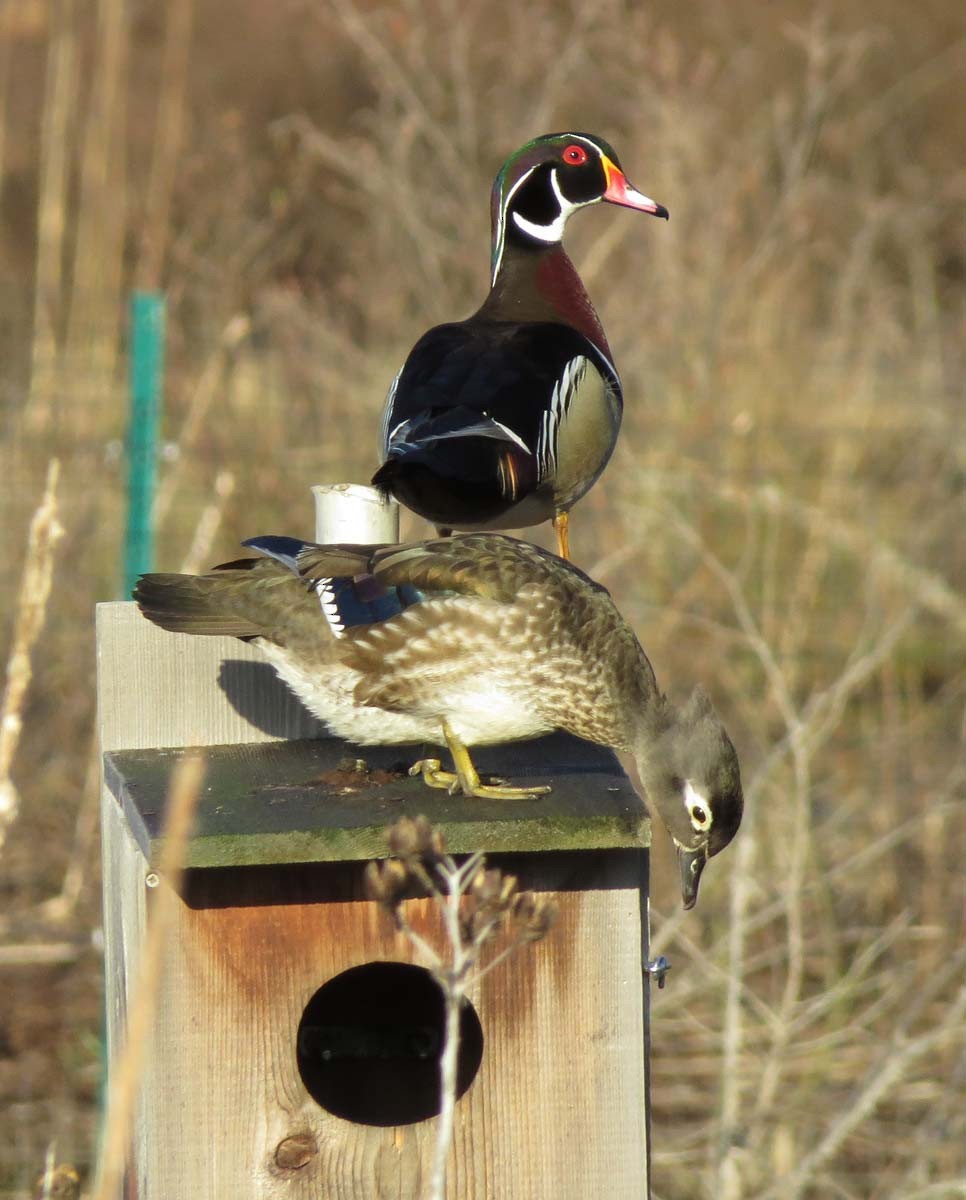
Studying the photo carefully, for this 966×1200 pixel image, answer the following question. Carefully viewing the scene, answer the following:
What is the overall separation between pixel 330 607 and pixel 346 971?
0.51 m

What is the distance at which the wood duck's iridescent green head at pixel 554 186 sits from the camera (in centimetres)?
354

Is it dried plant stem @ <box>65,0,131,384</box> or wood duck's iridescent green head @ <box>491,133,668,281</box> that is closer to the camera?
wood duck's iridescent green head @ <box>491,133,668,281</box>

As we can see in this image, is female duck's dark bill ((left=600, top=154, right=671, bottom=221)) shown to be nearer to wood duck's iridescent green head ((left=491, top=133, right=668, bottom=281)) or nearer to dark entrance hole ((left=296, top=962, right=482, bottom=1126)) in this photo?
wood duck's iridescent green head ((left=491, top=133, right=668, bottom=281))

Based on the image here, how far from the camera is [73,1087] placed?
4.93m

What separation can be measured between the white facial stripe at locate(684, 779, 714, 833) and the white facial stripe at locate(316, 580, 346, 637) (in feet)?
1.80

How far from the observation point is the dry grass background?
195 inches

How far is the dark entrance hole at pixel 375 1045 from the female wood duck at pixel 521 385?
787 millimetres

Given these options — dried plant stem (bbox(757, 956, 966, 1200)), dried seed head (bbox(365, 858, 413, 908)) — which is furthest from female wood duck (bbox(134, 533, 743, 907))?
dried plant stem (bbox(757, 956, 966, 1200))

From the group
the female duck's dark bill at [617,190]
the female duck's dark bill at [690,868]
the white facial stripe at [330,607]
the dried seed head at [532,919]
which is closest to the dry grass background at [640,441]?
the female duck's dark bill at [617,190]

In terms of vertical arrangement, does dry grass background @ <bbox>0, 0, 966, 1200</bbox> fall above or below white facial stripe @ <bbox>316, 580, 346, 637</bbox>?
above

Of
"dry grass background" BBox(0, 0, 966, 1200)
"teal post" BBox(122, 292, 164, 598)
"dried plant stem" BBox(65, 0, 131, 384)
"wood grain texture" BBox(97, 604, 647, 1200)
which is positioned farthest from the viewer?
"dried plant stem" BBox(65, 0, 131, 384)

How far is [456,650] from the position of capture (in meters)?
2.50

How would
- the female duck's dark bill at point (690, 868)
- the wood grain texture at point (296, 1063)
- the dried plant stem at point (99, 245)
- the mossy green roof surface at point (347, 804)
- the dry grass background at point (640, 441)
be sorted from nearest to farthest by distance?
the mossy green roof surface at point (347, 804)
the wood grain texture at point (296, 1063)
the female duck's dark bill at point (690, 868)
the dry grass background at point (640, 441)
the dried plant stem at point (99, 245)

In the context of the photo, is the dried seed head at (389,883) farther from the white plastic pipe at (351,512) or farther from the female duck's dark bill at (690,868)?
the white plastic pipe at (351,512)
